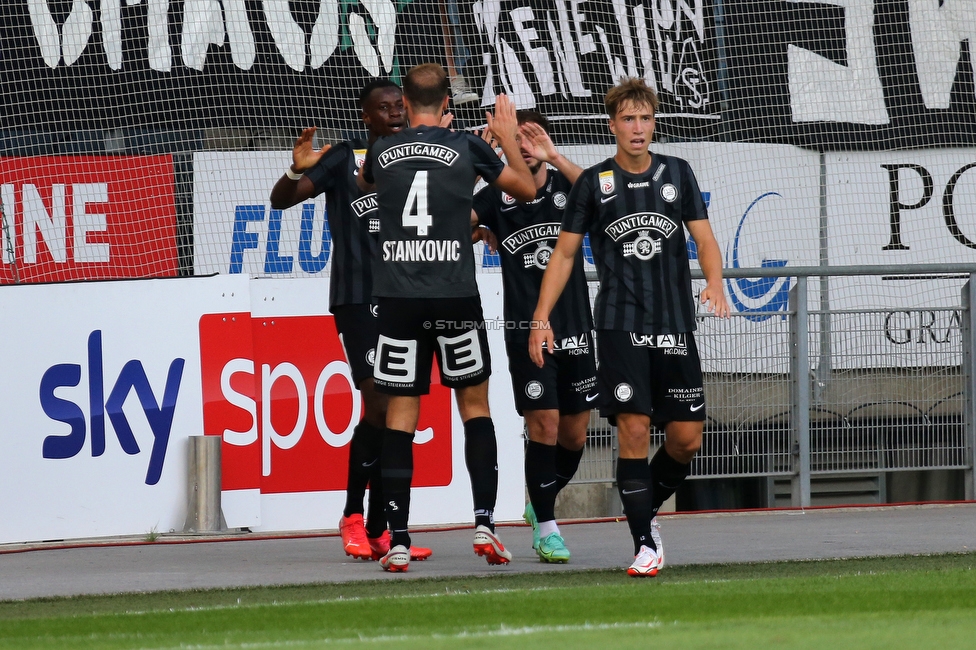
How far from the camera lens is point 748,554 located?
6375mm

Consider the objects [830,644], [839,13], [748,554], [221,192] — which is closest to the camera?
[830,644]

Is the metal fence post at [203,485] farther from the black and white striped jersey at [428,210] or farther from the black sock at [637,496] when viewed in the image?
the black sock at [637,496]

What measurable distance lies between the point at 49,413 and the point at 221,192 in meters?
4.00

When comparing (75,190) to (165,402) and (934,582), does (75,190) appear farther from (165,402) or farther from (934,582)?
(934,582)

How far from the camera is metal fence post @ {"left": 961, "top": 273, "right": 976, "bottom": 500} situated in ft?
30.7

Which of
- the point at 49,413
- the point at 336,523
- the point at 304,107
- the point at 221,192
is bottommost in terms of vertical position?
the point at 336,523

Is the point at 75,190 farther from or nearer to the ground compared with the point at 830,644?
farther from the ground

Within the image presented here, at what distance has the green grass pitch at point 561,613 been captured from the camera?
387 centimetres

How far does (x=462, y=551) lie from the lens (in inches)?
270

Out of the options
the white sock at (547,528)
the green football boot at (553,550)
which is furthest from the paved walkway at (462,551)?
the white sock at (547,528)

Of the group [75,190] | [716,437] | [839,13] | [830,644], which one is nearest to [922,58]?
[839,13]

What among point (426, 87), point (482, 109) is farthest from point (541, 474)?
point (482, 109)

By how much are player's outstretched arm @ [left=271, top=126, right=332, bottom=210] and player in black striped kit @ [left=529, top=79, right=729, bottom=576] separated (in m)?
1.30

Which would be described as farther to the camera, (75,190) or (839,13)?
(839,13)
